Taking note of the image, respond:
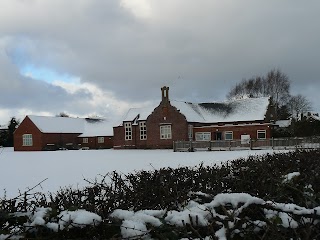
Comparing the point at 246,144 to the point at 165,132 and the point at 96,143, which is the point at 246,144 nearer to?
the point at 165,132

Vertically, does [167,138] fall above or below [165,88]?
below

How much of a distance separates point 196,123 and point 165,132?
4.22m

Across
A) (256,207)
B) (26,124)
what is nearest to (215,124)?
(26,124)

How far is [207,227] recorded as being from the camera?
263cm

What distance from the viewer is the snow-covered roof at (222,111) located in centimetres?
4850

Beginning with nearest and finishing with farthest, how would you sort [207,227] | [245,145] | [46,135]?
[207,227] < [245,145] < [46,135]

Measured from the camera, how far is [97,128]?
6844cm

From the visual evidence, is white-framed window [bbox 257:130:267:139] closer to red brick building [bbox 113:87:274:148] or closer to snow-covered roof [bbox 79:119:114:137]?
red brick building [bbox 113:87:274:148]

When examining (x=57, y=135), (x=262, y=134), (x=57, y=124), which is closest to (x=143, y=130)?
(x=262, y=134)

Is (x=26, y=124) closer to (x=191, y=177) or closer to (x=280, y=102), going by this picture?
(x=280, y=102)

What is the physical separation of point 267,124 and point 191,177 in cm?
4118

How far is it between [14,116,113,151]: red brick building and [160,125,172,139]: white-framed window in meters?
15.0

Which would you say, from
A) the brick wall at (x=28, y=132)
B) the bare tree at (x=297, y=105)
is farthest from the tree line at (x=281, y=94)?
the brick wall at (x=28, y=132)

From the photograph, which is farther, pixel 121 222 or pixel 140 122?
pixel 140 122
